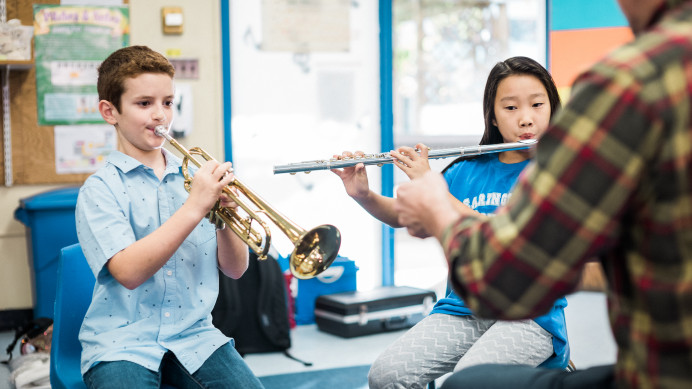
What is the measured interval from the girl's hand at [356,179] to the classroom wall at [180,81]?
2.11 m

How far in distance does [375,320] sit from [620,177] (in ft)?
9.62

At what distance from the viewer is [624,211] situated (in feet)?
2.79

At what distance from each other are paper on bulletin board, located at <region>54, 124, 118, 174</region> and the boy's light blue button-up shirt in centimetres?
218

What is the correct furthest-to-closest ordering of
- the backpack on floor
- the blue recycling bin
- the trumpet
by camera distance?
the blue recycling bin
the backpack on floor
the trumpet

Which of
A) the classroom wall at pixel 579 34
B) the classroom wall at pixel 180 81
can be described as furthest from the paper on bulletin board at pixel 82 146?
the classroom wall at pixel 579 34

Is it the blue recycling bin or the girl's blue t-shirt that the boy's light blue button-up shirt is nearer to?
the girl's blue t-shirt

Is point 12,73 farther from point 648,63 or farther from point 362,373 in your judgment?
point 648,63

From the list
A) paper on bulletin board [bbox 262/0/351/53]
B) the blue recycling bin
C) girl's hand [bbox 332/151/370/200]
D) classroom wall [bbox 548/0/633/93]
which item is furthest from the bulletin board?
classroom wall [bbox 548/0/633/93]

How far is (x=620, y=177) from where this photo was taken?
0.82 meters

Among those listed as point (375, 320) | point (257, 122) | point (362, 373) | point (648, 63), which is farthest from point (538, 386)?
point (257, 122)

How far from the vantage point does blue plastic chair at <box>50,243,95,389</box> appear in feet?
5.37

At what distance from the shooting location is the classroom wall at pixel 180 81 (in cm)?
368

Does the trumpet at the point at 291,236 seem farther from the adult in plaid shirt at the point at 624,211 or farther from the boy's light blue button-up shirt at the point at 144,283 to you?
the adult in plaid shirt at the point at 624,211

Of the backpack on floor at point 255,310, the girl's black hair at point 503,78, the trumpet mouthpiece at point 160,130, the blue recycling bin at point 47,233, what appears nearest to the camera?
the trumpet mouthpiece at point 160,130
